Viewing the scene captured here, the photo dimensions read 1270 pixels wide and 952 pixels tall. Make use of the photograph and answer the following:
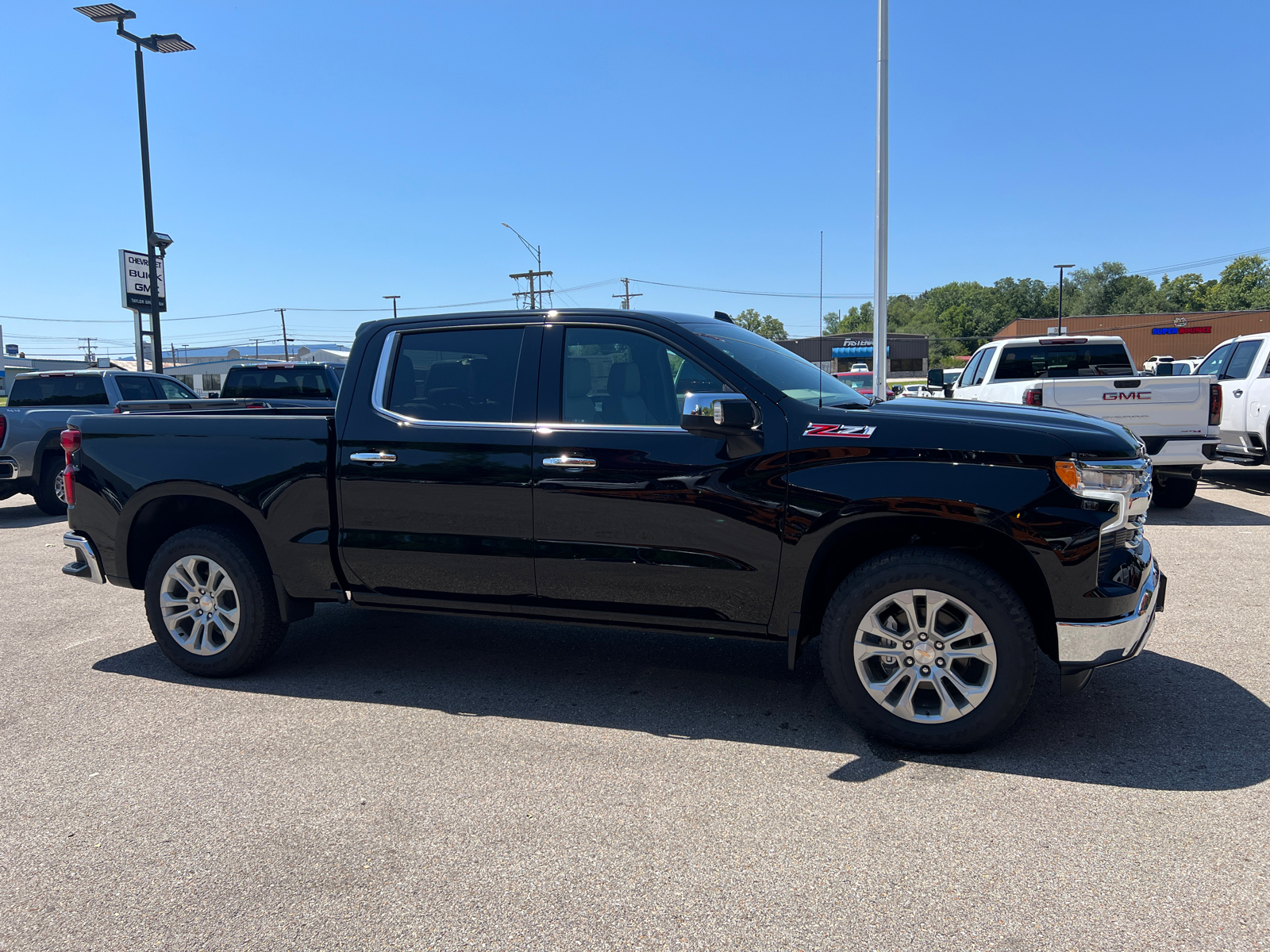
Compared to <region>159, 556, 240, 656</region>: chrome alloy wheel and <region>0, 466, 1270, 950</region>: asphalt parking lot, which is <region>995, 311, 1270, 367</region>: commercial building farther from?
<region>159, 556, 240, 656</region>: chrome alloy wheel

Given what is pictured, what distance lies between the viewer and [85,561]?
5.04 metres

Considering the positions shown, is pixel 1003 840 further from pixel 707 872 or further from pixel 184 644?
pixel 184 644

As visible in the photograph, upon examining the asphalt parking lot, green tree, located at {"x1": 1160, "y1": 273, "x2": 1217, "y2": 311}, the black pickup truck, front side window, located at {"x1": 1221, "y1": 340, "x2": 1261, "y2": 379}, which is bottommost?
the asphalt parking lot

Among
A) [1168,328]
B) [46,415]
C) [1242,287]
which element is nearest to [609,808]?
[46,415]

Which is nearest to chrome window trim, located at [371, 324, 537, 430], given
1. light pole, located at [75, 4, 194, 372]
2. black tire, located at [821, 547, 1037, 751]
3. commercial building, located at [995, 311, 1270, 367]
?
black tire, located at [821, 547, 1037, 751]

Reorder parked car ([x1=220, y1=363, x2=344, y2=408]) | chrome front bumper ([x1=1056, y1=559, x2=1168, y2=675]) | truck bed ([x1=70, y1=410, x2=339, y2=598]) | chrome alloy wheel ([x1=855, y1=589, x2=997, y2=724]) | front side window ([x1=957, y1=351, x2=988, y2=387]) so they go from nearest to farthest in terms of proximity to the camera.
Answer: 1. chrome front bumper ([x1=1056, y1=559, x2=1168, y2=675])
2. chrome alloy wheel ([x1=855, y1=589, x2=997, y2=724])
3. truck bed ([x1=70, y1=410, x2=339, y2=598])
4. front side window ([x1=957, y1=351, x2=988, y2=387])
5. parked car ([x1=220, y1=363, x2=344, y2=408])

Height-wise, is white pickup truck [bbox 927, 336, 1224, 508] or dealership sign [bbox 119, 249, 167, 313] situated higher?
dealership sign [bbox 119, 249, 167, 313]

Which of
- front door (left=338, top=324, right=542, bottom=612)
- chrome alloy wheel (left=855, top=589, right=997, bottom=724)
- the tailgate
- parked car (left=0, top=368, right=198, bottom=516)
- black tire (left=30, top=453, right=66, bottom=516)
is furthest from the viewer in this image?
black tire (left=30, top=453, right=66, bottom=516)

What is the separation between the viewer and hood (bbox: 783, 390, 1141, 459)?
3.47 metres

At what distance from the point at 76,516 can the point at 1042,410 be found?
5.18 meters

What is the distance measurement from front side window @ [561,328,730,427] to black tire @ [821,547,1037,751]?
1089mm

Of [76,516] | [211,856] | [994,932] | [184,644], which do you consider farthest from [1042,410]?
[76,516]

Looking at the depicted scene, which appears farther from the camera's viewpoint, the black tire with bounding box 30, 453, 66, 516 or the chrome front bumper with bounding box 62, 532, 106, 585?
the black tire with bounding box 30, 453, 66, 516

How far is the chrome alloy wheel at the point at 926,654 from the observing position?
3.55 meters
